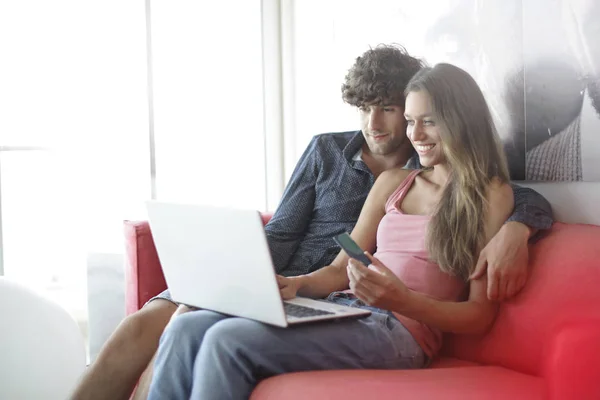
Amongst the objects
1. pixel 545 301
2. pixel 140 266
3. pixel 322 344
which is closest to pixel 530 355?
pixel 545 301

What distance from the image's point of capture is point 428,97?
1.76 metres

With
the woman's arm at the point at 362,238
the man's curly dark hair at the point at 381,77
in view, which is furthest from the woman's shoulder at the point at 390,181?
the man's curly dark hair at the point at 381,77

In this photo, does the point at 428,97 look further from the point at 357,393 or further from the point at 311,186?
the point at 357,393

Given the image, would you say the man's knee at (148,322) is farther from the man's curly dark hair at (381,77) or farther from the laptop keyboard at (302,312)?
the man's curly dark hair at (381,77)

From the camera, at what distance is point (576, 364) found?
1.25m

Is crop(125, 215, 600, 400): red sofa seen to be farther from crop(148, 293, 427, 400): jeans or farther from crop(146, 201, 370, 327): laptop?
crop(146, 201, 370, 327): laptop

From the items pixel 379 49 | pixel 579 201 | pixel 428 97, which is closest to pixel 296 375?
pixel 428 97

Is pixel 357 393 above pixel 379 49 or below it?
below

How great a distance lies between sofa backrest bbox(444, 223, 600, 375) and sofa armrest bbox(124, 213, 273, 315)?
97cm

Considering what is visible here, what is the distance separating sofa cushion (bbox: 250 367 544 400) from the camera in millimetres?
1389

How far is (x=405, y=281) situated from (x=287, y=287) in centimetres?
28

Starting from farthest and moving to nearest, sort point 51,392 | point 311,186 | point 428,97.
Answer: point 311,186 → point 51,392 → point 428,97

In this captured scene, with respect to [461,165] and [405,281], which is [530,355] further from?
[461,165]

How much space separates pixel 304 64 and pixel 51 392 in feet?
5.62
